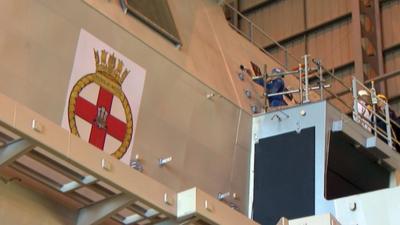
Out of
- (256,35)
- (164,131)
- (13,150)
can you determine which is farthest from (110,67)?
(256,35)

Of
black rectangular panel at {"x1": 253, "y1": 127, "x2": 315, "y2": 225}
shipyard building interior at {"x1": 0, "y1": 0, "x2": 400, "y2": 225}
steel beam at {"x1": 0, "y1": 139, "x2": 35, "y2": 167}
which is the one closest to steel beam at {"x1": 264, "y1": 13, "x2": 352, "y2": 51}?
shipyard building interior at {"x1": 0, "y1": 0, "x2": 400, "y2": 225}

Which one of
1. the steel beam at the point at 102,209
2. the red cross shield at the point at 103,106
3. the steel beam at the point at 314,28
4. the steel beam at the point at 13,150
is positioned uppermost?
Answer: the steel beam at the point at 314,28

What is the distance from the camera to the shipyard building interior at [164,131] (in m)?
6.41

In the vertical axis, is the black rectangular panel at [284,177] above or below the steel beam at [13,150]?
above

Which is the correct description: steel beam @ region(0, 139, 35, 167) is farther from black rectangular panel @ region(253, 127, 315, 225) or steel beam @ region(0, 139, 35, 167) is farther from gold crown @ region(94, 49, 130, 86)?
black rectangular panel @ region(253, 127, 315, 225)

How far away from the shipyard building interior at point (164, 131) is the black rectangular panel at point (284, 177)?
0.05 ft

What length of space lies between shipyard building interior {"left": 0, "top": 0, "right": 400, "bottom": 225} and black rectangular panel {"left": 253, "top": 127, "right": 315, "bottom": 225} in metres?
0.02

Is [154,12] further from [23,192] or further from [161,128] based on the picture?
[23,192]

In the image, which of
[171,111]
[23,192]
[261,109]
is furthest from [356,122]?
[23,192]

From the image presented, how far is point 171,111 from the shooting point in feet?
29.5

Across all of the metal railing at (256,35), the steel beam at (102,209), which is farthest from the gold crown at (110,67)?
the metal railing at (256,35)

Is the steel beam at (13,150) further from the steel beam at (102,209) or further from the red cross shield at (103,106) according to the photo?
the red cross shield at (103,106)

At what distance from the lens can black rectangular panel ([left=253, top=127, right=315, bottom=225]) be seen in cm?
983

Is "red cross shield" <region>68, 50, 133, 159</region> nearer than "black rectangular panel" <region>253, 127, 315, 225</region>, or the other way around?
"red cross shield" <region>68, 50, 133, 159</region>
